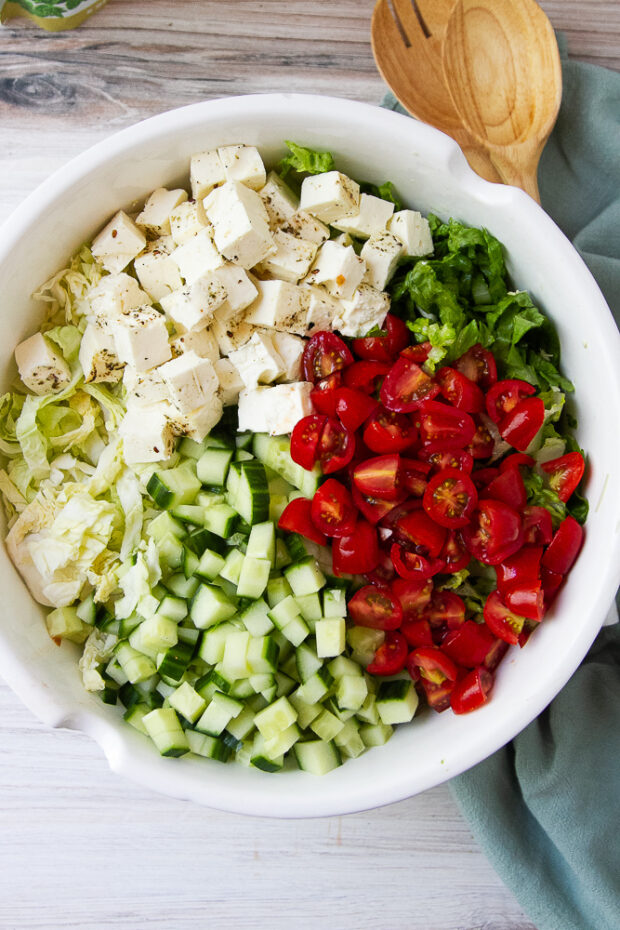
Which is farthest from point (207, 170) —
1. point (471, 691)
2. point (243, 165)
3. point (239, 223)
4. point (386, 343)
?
point (471, 691)

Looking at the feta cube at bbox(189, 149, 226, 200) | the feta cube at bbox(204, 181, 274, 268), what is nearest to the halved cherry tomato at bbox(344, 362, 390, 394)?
the feta cube at bbox(204, 181, 274, 268)

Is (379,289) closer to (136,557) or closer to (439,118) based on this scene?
(439,118)

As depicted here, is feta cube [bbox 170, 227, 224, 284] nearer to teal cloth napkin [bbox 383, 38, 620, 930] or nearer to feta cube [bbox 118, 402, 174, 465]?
feta cube [bbox 118, 402, 174, 465]

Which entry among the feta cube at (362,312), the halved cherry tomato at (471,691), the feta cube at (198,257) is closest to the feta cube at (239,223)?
the feta cube at (198,257)

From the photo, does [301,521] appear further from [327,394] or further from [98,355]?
[98,355]

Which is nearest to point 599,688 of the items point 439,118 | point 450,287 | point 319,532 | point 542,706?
point 542,706

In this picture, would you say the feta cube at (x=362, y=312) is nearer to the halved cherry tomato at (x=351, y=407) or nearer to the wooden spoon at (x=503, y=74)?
the halved cherry tomato at (x=351, y=407)
